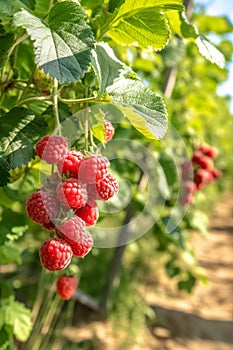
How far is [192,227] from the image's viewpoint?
7.95 ft

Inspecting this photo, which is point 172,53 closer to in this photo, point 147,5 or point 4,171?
point 147,5

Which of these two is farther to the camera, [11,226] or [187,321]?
[187,321]

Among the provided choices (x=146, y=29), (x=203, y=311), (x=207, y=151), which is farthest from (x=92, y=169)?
(x=203, y=311)

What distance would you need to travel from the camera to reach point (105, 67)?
0.76m

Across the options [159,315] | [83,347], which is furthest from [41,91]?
[159,315]

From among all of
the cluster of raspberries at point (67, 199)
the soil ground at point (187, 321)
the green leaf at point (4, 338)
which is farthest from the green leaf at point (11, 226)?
the soil ground at point (187, 321)

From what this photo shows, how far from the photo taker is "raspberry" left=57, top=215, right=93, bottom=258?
66 centimetres

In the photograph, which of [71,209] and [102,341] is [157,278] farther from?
[71,209]

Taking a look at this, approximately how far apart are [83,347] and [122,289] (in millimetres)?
569

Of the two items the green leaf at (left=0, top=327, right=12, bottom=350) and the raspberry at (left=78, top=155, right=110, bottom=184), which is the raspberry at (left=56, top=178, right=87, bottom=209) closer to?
the raspberry at (left=78, top=155, right=110, bottom=184)

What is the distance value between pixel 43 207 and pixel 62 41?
0.21 meters

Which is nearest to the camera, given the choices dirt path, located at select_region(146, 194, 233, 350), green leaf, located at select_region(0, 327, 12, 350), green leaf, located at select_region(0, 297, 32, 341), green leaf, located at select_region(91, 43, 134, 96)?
green leaf, located at select_region(91, 43, 134, 96)

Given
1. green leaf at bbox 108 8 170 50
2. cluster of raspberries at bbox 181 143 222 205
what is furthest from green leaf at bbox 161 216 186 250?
green leaf at bbox 108 8 170 50

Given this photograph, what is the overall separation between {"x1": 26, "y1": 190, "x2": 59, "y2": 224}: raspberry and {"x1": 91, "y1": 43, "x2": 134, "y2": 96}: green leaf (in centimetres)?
16
